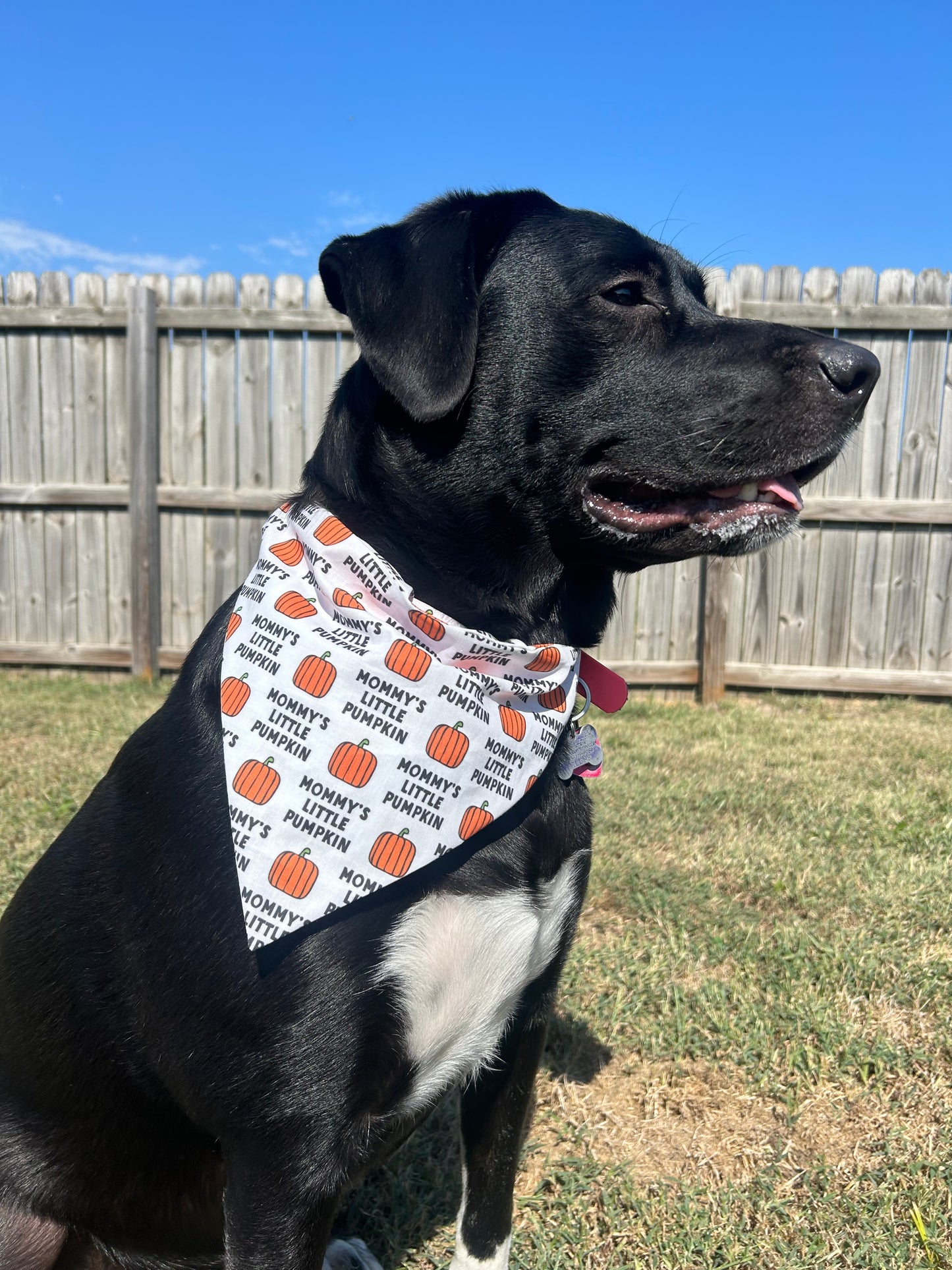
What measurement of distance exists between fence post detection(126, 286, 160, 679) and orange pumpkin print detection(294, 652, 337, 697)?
5.15 meters

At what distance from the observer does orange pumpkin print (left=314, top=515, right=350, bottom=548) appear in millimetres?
1542

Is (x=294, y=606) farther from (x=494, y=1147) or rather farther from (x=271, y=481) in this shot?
(x=271, y=481)

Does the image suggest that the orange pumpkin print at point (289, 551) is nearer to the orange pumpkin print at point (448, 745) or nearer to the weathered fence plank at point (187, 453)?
the orange pumpkin print at point (448, 745)

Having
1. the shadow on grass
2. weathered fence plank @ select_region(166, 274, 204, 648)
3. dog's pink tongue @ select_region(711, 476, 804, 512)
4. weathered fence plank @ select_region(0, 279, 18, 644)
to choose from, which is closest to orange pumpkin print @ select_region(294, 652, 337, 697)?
dog's pink tongue @ select_region(711, 476, 804, 512)

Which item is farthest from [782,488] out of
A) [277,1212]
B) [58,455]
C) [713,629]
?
[58,455]

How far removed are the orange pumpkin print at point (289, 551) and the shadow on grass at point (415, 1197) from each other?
1.12 meters

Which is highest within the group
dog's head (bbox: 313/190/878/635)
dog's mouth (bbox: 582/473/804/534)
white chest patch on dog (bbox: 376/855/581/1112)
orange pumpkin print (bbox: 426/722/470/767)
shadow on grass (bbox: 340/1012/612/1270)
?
dog's head (bbox: 313/190/878/635)

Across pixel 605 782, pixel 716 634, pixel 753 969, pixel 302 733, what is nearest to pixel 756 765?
pixel 605 782

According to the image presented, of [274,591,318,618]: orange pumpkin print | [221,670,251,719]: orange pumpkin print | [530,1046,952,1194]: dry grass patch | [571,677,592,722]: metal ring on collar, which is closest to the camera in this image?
[221,670,251,719]: orange pumpkin print

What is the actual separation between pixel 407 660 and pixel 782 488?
0.78 metres

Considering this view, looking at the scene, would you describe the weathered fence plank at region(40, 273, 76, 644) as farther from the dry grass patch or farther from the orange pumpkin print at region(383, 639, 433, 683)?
the orange pumpkin print at region(383, 639, 433, 683)

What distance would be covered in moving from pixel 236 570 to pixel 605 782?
3.13 m

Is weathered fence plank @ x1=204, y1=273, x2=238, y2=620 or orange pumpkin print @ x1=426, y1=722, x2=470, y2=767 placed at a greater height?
weathered fence plank @ x1=204, y1=273, x2=238, y2=620

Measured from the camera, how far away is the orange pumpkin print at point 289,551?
161cm
